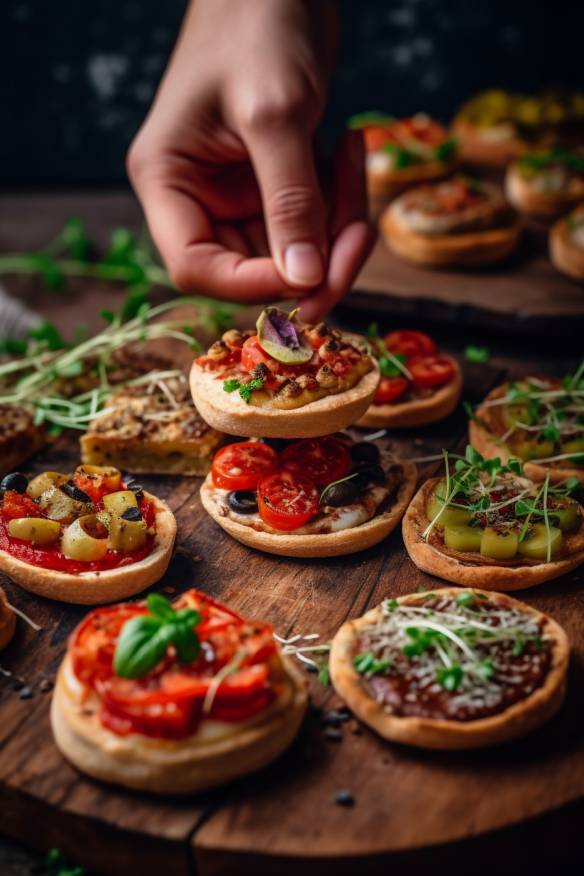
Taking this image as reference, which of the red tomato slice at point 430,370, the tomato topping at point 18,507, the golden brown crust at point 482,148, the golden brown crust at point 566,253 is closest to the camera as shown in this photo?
the tomato topping at point 18,507

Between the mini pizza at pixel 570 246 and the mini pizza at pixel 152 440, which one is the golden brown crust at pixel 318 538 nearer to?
the mini pizza at pixel 152 440

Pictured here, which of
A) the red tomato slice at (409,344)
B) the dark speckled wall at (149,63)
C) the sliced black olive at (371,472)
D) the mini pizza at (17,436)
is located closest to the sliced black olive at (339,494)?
the sliced black olive at (371,472)

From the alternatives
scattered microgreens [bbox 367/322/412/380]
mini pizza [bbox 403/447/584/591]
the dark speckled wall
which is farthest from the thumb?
the dark speckled wall

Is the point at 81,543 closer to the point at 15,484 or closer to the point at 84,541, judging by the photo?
the point at 84,541

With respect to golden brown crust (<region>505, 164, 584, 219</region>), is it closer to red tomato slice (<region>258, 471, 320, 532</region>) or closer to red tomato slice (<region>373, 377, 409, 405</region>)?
red tomato slice (<region>373, 377, 409, 405</region>)

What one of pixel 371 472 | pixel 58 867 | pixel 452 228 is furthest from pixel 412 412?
pixel 58 867
